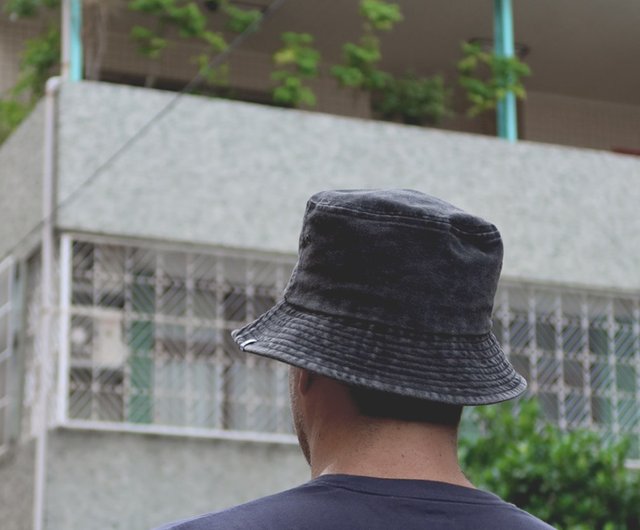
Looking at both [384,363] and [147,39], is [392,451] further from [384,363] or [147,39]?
[147,39]

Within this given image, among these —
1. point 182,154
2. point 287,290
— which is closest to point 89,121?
point 182,154

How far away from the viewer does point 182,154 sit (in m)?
9.66

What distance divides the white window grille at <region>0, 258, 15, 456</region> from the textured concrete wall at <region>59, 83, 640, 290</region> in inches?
32.7

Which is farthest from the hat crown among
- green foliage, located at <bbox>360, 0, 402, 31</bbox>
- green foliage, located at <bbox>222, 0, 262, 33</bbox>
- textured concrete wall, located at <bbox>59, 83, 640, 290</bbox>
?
green foliage, located at <bbox>222, 0, 262, 33</bbox>

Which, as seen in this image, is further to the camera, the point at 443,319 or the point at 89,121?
the point at 89,121

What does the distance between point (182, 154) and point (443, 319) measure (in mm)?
7864

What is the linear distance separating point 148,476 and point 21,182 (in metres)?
2.11

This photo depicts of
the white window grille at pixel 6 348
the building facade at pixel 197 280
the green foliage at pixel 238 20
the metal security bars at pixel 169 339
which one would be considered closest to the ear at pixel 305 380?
the building facade at pixel 197 280

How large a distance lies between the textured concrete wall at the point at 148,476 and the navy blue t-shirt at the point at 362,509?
726 cm

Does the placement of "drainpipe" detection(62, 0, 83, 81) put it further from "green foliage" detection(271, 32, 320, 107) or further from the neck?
the neck

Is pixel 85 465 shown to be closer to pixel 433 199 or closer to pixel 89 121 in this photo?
pixel 89 121

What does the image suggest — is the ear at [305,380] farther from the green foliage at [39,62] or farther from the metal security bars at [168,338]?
the green foliage at [39,62]

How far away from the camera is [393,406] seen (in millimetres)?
1845

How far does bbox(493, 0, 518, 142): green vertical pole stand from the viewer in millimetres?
10930
